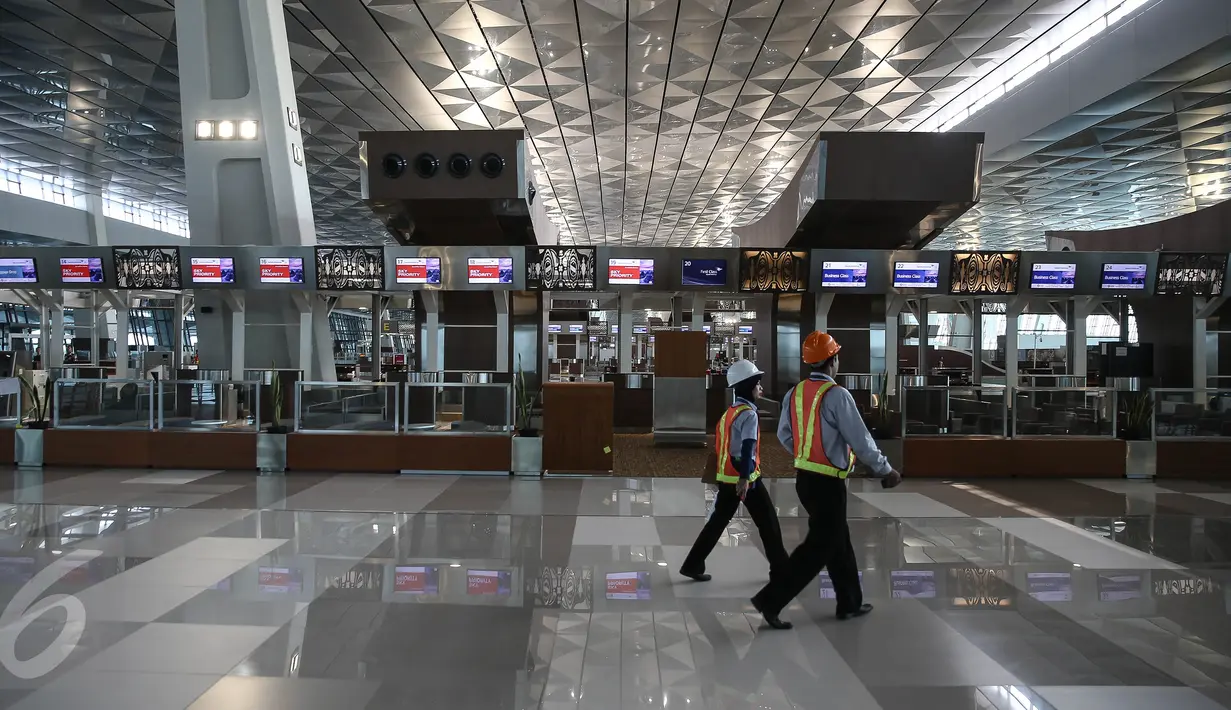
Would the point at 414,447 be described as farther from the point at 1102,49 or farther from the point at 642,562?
the point at 1102,49

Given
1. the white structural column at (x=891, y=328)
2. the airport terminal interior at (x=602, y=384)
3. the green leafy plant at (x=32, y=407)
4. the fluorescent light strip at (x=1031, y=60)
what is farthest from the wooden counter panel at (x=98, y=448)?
the fluorescent light strip at (x=1031, y=60)

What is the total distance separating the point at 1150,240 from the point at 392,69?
19.4 metres

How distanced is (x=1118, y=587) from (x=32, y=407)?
1346 centimetres

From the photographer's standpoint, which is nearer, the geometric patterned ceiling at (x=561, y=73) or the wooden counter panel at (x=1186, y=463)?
the wooden counter panel at (x=1186, y=463)

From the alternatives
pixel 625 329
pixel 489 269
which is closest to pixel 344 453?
pixel 489 269

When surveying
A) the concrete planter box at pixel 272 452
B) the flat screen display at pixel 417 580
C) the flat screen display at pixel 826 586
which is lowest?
the flat screen display at pixel 826 586

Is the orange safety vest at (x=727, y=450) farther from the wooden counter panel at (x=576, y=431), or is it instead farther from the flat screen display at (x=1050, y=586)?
the wooden counter panel at (x=576, y=431)

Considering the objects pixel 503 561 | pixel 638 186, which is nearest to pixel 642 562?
pixel 503 561

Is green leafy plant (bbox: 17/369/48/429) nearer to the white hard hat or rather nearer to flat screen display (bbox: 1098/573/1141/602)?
the white hard hat

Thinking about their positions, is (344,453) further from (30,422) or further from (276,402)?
(30,422)

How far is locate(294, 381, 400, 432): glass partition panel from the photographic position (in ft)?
32.1

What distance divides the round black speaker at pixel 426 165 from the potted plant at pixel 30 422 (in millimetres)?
6376

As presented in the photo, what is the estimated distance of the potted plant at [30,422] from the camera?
9.88 m

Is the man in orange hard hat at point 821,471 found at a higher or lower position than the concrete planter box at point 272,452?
higher
